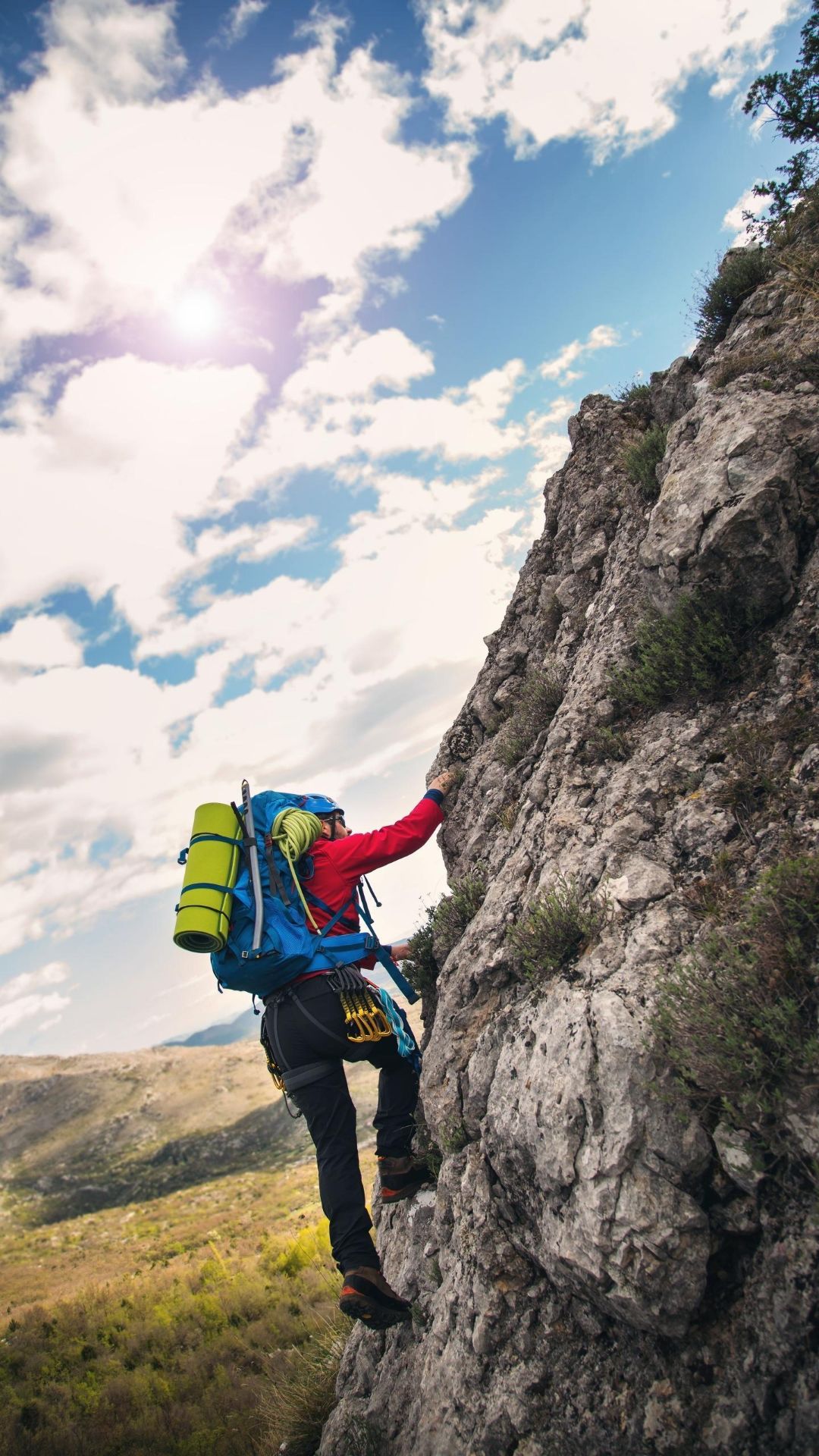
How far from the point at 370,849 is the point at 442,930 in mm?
1529

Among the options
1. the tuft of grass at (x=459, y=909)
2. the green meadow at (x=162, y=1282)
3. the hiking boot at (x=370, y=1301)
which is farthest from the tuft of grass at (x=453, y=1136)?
the green meadow at (x=162, y=1282)

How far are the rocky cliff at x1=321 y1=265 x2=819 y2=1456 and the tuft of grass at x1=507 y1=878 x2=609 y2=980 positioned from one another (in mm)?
41

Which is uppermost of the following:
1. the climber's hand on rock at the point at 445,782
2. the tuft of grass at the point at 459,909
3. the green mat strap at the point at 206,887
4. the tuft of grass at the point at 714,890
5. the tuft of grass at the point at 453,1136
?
the climber's hand on rock at the point at 445,782

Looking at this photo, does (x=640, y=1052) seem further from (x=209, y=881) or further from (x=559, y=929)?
(x=209, y=881)

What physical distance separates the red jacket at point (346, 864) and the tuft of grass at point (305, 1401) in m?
5.22

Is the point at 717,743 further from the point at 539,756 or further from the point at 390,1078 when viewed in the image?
the point at 390,1078

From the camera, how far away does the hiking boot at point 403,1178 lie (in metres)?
6.51

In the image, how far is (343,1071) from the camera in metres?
5.84

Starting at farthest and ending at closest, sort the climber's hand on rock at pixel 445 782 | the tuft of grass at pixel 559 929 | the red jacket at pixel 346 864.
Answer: the climber's hand on rock at pixel 445 782
the red jacket at pixel 346 864
the tuft of grass at pixel 559 929

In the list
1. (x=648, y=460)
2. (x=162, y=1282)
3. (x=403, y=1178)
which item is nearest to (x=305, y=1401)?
(x=403, y=1178)

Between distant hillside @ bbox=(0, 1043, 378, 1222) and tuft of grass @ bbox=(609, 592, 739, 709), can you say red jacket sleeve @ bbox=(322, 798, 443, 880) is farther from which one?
distant hillside @ bbox=(0, 1043, 378, 1222)

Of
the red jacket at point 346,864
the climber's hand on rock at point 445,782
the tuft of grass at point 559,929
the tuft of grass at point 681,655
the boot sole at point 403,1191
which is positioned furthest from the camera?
the climber's hand on rock at point 445,782

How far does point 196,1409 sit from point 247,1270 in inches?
352

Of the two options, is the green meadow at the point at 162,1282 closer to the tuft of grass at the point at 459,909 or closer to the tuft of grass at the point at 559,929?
Result: the tuft of grass at the point at 459,909
